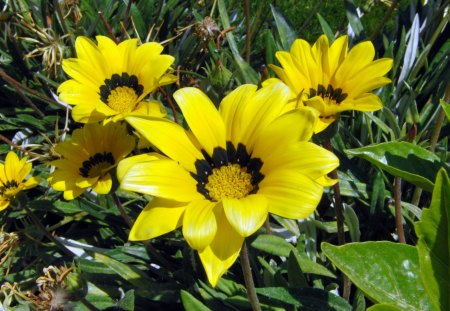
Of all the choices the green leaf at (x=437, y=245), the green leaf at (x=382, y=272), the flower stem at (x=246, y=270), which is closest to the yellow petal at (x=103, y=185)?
the flower stem at (x=246, y=270)

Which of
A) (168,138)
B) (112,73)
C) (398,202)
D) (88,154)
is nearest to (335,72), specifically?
(398,202)

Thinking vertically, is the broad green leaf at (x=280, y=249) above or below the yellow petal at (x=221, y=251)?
below

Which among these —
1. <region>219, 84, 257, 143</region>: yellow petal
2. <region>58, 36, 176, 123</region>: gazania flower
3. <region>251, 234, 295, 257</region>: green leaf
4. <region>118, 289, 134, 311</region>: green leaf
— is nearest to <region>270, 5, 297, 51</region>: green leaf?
<region>58, 36, 176, 123</region>: gazania flower

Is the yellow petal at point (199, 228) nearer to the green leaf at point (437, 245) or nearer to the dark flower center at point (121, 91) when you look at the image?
the green leaf at point (437, 245)

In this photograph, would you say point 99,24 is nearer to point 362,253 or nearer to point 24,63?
point 24,63

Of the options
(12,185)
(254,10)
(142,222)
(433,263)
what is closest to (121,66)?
(12,185)
